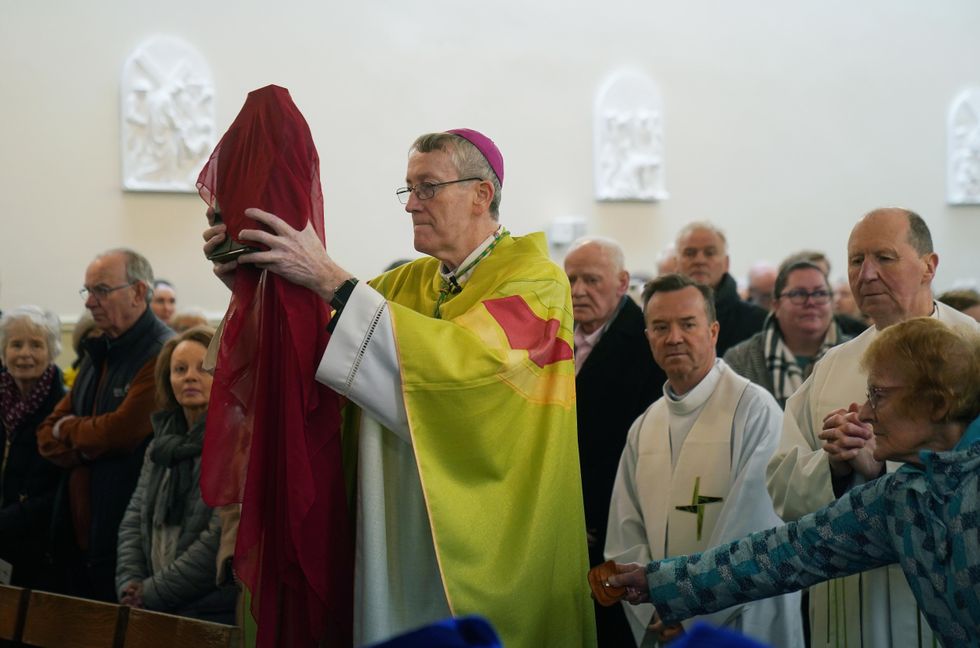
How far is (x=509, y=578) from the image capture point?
3031 mm

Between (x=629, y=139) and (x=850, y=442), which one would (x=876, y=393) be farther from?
(x=629, y=139)

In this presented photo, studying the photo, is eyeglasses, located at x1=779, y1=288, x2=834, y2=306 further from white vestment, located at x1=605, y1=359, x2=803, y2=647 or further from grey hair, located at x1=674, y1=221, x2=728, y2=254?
white vestment, located at x1=605, y1=359, x2=803, y2=647

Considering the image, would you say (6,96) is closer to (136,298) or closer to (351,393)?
(136,298)

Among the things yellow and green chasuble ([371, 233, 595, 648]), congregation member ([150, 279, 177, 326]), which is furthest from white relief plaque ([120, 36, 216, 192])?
yellow and green chasuble ([371, 233, 595, 648])

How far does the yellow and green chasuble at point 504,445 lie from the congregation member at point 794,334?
2.19m

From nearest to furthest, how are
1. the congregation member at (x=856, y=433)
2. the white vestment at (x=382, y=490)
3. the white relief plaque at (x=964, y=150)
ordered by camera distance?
1. the white vestment at (x=382, y=490)
2. the congregation member at (x=856, y=433)
3. the white relief plaque at (x=964, y=150)

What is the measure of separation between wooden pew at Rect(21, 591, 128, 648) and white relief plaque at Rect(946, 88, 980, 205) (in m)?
12.5

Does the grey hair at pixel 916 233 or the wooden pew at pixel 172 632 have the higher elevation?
the grey hair at pixel 916 233

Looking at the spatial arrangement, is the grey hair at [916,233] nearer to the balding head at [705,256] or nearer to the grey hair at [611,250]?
the grey hair at [611,250]

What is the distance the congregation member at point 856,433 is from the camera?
318 centimetres

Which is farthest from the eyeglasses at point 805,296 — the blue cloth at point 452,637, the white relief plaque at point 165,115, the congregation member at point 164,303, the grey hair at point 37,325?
the white relief plaque at point 165,115

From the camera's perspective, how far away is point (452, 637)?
4.13ft

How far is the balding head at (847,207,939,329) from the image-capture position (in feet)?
11.3

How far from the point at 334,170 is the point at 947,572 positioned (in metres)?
8.88
